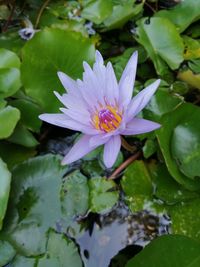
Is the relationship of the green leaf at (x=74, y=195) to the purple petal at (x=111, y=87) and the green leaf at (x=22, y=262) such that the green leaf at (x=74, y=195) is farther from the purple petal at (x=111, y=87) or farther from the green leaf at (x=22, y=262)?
the purple petal at (x=111, y=87)

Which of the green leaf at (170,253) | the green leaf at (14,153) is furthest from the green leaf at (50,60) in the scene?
the green leaf at (170,253)

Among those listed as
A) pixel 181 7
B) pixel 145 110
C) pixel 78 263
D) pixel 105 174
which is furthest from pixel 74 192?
pixel 181 7

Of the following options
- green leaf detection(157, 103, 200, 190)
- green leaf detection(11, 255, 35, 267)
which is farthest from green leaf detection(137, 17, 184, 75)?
green leaf detection(11, 255, 35, 267)

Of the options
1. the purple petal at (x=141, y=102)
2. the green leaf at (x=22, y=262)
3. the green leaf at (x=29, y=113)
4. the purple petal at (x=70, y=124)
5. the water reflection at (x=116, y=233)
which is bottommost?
the water reflection at (x=116, y=233)

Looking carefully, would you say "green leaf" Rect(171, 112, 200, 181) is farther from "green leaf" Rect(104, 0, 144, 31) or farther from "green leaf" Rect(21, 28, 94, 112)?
"green leaf" Rect(104, 0, 144, 31)

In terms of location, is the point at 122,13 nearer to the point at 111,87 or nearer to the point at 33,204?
the point at 111,87

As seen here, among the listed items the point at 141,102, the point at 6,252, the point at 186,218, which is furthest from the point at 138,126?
the point at 6,252
